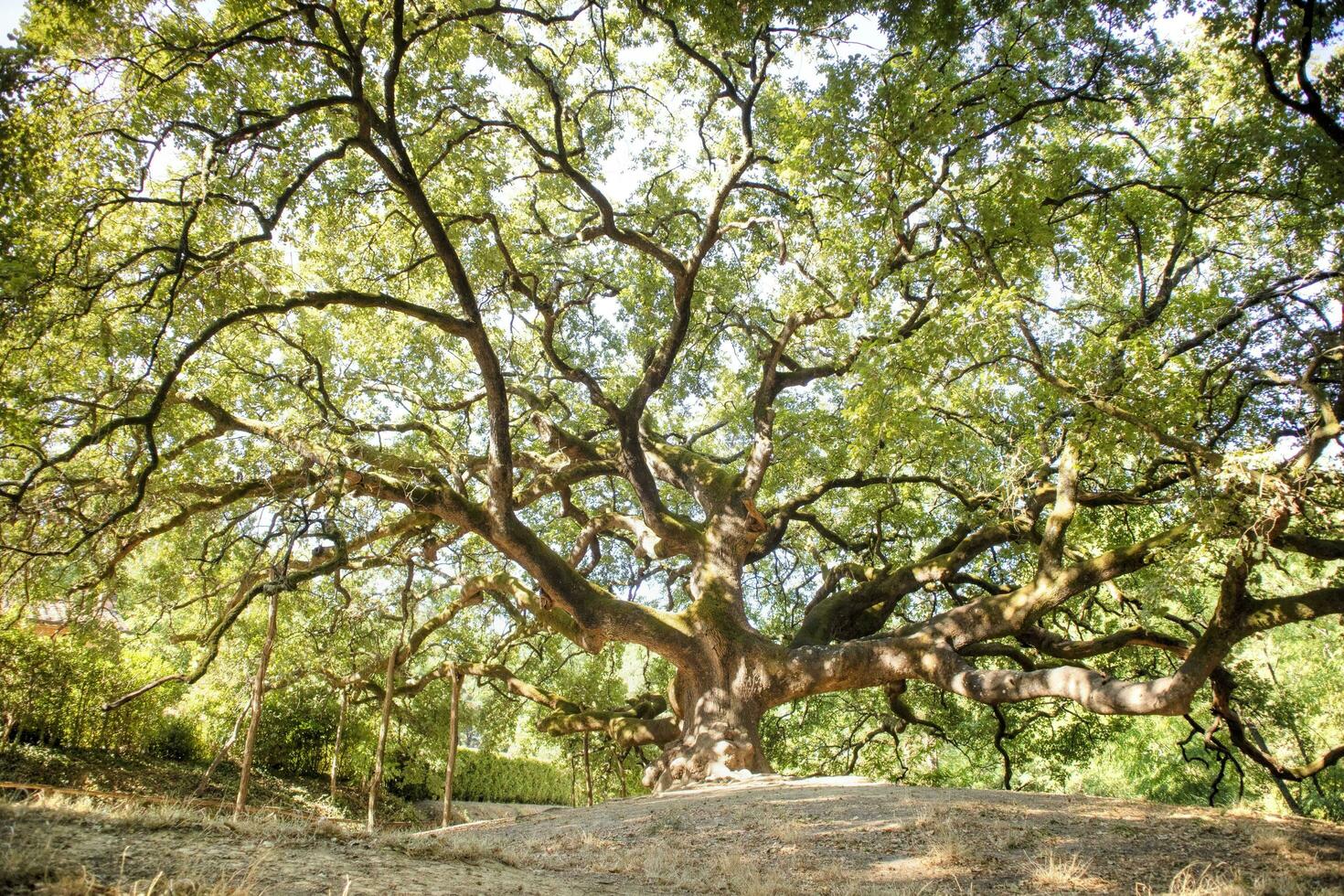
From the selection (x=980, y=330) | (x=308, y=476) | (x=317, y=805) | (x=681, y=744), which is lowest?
(x=317, y=805)

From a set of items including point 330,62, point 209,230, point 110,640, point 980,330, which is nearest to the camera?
point 330,62

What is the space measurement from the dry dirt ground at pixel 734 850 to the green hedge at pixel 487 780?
10.4 m

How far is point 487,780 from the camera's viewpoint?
1830cm

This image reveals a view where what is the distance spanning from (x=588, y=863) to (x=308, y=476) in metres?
4.99

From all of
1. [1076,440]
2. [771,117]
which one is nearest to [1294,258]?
[1076,440]

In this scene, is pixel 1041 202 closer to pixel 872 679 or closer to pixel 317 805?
pixel 872 679

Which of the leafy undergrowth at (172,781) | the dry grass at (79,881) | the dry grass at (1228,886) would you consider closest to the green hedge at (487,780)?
the leafy undergrowth at (172,781)

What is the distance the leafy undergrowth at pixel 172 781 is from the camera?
974 centimetres

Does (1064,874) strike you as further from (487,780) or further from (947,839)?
(487,780)

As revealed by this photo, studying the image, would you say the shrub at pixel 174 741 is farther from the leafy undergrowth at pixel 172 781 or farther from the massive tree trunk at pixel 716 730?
the massive tree trunk at pixel 716 730

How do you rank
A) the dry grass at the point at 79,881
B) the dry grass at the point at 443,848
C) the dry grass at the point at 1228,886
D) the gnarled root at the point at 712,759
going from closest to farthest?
1. the dry grass at the point at 79,881
2. the dry grass at the point at 1228,886
3. the dry grass at the point at 443,848
4. the gnarled root at the point at 712,759

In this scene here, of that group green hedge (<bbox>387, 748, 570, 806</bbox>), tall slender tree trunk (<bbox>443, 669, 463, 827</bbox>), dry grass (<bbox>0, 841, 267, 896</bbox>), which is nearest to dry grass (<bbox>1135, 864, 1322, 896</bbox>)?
dry grass (<bbox>0, 841, 267, 896</bbox>)

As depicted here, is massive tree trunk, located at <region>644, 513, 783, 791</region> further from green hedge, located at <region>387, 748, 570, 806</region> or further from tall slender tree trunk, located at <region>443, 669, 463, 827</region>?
green hedge, located at <region>387, 748, 570, 806</region>

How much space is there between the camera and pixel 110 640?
8.94 m
